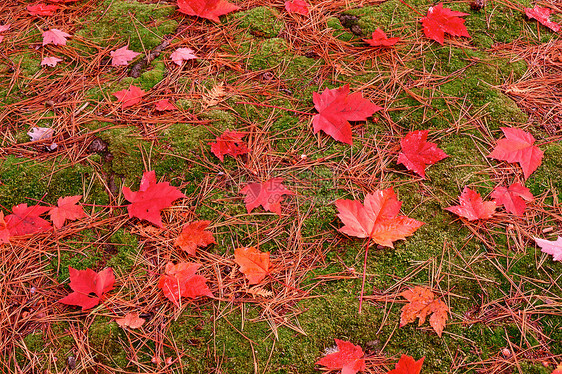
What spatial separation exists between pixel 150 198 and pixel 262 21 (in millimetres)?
1333

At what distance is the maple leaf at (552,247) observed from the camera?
65.6 inches

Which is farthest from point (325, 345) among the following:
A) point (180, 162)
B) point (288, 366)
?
point (180, 162)

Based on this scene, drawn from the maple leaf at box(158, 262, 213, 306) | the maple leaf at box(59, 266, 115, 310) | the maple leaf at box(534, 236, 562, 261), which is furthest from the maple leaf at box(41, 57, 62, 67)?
the maple leaf at box(534, 236, 562, 261)

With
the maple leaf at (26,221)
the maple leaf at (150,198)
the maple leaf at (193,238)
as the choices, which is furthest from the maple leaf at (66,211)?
the maple leaf at (193,238)

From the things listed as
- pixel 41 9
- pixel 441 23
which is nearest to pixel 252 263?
pixel 441 23

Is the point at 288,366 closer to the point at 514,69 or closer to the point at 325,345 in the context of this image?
the point at 325,345

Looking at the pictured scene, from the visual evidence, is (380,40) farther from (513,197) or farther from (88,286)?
(88,286)

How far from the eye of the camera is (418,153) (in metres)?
1.94

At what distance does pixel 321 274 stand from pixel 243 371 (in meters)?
0.47

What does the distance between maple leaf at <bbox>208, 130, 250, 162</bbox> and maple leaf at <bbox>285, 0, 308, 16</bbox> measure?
1.03m

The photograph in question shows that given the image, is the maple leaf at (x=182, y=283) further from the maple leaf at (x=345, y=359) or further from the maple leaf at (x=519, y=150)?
the maple leaf at (x=519, y=150)

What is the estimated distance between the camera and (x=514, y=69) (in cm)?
225

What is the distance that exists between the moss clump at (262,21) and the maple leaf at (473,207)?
4.68 feet

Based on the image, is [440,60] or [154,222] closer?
[154,222]
